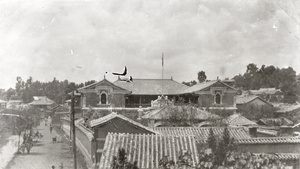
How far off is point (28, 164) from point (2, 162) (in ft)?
7.23

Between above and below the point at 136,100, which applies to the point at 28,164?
below

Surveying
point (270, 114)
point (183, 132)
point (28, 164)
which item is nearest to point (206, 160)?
point (183, 132)

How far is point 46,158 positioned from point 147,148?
54.0ft

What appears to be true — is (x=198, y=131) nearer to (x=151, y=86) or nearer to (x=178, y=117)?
(x=178, y=117)

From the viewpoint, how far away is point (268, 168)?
8.55 metres

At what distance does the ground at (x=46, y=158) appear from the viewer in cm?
2133

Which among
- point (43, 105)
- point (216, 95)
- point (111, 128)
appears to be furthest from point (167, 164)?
point (43, 105)

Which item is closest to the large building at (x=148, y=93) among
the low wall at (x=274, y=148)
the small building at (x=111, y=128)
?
the small building at (x=111, y=128)

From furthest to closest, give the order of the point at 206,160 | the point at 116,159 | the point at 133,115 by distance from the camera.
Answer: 1. the point at 133,115
2. the point at 206,160
3. the point at 116,159

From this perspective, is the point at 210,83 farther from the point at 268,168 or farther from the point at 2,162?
the point at 268,168

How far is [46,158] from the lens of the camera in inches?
947

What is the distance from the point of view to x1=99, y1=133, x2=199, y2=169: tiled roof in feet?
31.0

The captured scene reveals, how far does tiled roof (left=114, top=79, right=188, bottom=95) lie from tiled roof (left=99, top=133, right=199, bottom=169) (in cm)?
3241

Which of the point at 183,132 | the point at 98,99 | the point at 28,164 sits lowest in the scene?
the point at 28,164
